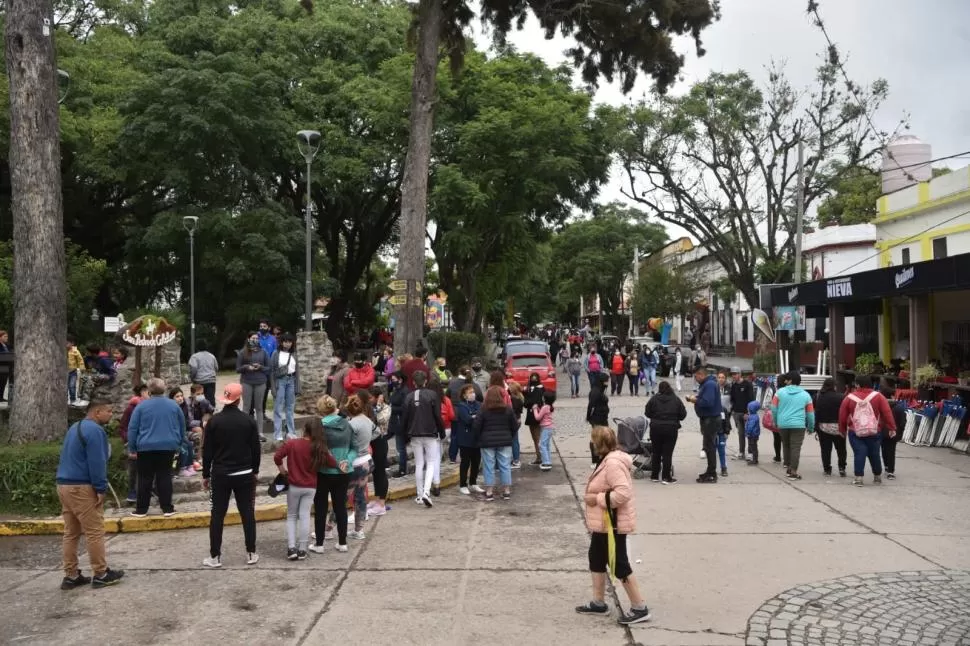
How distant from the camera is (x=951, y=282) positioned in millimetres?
15086

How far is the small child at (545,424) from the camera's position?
499 inches

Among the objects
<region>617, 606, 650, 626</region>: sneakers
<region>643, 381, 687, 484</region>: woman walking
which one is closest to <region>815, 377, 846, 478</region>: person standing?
<region>643, 381, 687, 484</region>: woman walking

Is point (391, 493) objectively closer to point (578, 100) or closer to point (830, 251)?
point (578, 100)

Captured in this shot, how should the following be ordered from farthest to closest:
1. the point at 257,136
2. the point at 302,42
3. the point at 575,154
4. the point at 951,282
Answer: the point at 302,42, the point at 257,136, the point at 575,154, the point at 951,282

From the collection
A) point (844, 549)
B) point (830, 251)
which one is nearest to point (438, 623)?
point (844, 549)

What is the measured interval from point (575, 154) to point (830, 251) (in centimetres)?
1572

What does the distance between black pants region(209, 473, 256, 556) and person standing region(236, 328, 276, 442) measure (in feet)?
15.8

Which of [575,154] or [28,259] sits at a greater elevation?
[575,154]

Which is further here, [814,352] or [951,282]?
[814,352]

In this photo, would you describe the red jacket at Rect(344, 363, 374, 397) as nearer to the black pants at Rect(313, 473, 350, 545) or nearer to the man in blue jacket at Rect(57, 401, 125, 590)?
the black pants at Rect(313, 473, 350, 545)

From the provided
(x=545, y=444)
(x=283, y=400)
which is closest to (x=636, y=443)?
(x=545, y=444)

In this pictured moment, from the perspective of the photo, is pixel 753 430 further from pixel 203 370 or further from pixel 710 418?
pixel 203 370

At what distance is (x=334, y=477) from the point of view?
8.02 metres

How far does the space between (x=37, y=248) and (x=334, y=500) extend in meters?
5.35
